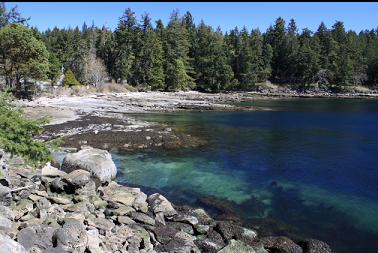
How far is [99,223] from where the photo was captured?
16.4m

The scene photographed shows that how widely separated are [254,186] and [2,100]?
16.2 meters

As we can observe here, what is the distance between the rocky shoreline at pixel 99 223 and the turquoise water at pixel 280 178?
2.43 meters

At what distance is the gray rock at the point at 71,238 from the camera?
13.1 meters

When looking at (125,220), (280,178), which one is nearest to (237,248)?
(125,220)

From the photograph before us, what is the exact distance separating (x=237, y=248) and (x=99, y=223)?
5619 millimetres

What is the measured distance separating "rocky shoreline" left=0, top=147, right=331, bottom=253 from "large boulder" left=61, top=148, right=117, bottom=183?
4.46 ft

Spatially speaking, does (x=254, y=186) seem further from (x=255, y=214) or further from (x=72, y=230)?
(x=72, y=230)

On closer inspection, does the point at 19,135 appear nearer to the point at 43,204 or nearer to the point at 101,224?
the point at 43,204

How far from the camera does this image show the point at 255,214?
21.0m

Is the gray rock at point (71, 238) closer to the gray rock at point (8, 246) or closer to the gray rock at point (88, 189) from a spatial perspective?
the gray rock at point (8, 246)

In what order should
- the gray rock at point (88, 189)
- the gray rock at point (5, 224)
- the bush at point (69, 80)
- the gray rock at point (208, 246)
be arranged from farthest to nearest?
the bush at point (69, 80)
the gray rock at point (88, 189)
the gray rock at point (208, 246)
the gray rock at point (5, 224)

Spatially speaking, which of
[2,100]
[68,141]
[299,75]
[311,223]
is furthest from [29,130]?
[299,75]

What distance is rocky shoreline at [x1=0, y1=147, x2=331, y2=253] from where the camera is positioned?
13.4m

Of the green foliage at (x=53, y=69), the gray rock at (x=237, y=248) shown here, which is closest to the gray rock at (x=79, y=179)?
the gray rock at (x=237, y=248)
